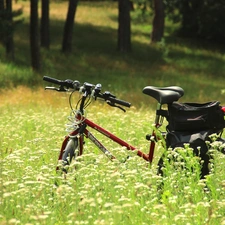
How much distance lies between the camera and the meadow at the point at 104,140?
583cm

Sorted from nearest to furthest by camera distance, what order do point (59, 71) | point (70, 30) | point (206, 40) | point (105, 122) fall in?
point (105, 122)
point (59, 71)
point (70, 30)
point (206, 40)

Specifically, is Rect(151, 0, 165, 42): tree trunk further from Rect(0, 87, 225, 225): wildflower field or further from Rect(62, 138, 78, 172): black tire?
Rect(62, 138, 78, 172): black tire

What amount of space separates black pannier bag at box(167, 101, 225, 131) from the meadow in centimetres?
27

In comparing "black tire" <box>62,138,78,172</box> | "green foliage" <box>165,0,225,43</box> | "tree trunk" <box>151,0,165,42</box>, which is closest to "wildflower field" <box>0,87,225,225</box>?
"black tire" <box>62,138,78,172</box>

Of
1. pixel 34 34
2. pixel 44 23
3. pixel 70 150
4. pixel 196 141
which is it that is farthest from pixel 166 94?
pixel 44 23

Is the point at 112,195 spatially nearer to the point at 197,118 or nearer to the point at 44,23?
the point at 197,118

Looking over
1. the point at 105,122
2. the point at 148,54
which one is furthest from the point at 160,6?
the point at 105,122

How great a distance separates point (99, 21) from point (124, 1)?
1293 cm

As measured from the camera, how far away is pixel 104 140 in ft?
31.8

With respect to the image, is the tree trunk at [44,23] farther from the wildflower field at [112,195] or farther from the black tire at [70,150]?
the black tire at [70,150]

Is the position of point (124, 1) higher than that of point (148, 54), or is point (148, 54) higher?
point (124, 1)

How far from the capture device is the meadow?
5832 mm

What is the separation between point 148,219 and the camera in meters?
5.86

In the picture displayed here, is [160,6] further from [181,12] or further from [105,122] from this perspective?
[105,122]
